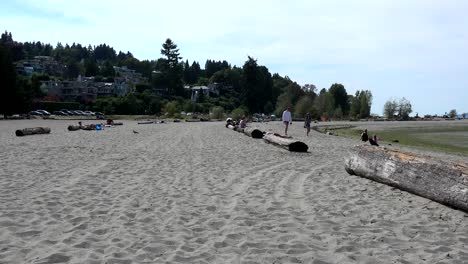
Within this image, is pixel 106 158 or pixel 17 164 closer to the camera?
pixel 17 164

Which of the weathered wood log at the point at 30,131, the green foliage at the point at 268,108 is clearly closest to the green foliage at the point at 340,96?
the green foliage at the point at 268,108

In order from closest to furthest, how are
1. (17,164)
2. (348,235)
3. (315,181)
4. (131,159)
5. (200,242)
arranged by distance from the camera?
(200,242)
(348,235)
(315,181)
(17,164)
(131,159)

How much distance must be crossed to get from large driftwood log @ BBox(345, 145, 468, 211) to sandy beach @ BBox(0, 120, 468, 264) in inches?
8.2

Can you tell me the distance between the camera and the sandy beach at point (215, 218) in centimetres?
531

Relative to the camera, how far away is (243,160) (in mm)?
14539

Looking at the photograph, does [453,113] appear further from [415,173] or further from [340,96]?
[415,173]

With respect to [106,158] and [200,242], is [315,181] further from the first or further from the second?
[106,158]

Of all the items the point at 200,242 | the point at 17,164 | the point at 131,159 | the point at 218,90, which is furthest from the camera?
the point at 218,90

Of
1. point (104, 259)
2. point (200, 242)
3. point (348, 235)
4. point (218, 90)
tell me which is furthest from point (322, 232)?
point (218, 90)

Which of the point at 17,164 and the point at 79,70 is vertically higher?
the point at 79,70

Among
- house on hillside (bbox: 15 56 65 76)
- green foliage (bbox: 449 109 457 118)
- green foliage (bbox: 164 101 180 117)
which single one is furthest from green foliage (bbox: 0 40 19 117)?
green foliage (bbox: 449 109 457 118)

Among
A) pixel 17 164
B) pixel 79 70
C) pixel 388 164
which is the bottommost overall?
pixel 17 164

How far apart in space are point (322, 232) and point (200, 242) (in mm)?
1769

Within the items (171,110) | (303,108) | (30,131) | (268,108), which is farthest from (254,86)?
(30,131)
